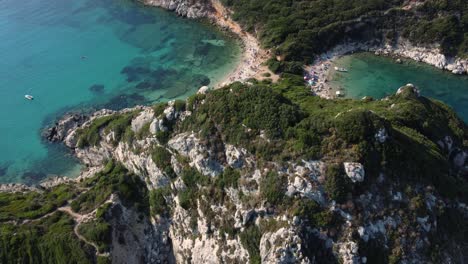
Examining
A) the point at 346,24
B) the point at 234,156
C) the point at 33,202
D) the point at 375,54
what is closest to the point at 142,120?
the point at 234,156

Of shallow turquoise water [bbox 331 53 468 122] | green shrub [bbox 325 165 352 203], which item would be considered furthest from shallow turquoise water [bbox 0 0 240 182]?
green shrub [bbox 325 165 352 203]

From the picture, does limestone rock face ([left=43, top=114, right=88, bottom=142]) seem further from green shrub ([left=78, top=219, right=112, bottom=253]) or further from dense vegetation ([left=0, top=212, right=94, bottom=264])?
green shrub ([left=78, top=219, right=112, bottom=253])

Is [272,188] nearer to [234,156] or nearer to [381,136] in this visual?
[234,156]

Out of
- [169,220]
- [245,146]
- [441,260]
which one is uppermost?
[245,146]

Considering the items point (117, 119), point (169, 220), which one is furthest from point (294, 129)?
point (117, 119)

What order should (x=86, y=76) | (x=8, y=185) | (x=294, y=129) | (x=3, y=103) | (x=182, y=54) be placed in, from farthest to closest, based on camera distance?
(x=182, y=54) → (x=86, y=76) → (x=3, y=103) → (x=8, y=185) → (x=294, y=129)

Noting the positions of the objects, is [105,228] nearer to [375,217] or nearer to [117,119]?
[117,119]
